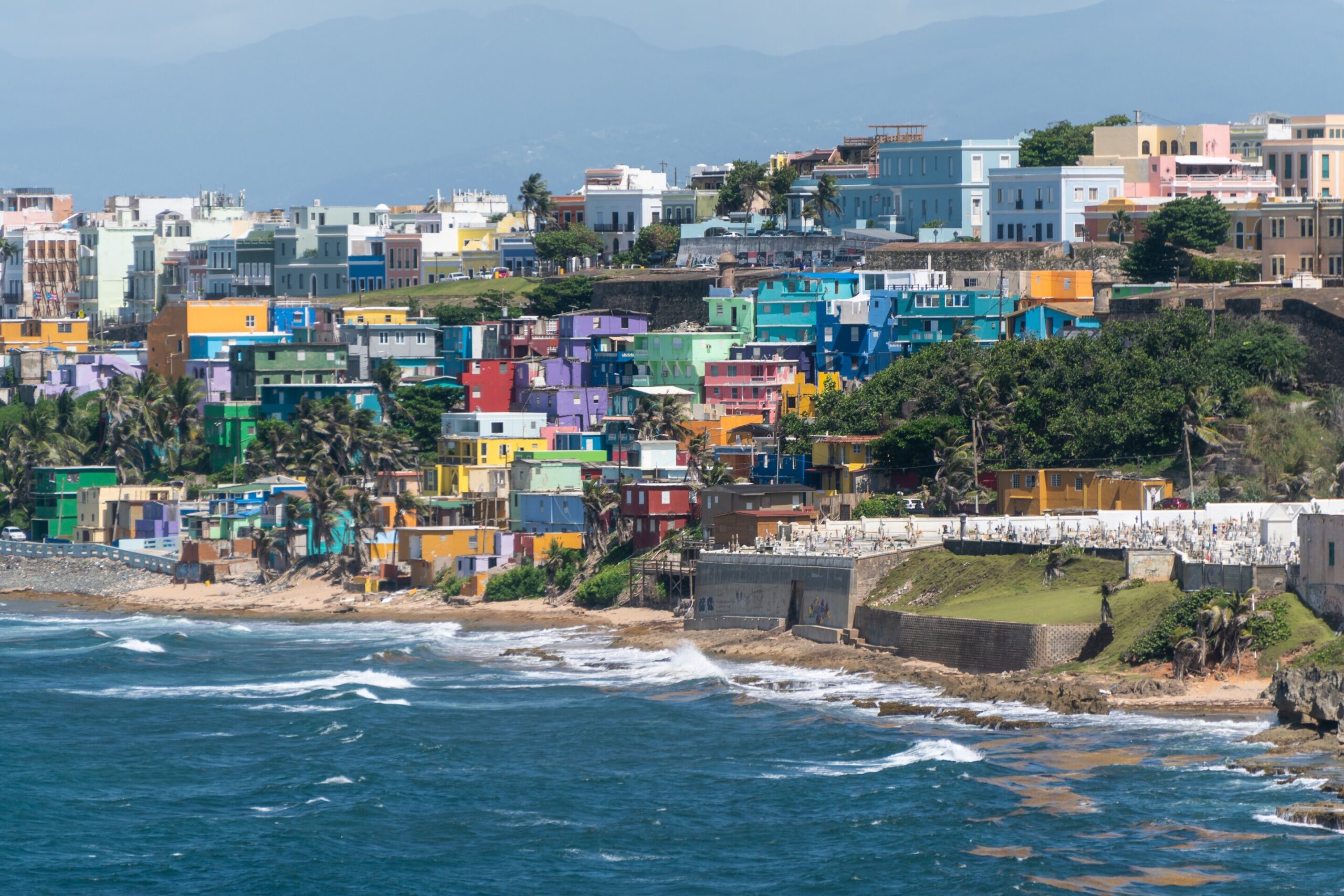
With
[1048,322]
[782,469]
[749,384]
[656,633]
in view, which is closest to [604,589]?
[656,633]

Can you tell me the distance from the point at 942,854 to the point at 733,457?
47706mm

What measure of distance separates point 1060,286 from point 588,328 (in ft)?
80.9

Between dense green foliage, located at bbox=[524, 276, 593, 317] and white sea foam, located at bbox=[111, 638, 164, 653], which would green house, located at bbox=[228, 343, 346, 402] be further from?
white sea foam, located at bbox=[111, 638, 164, 653]

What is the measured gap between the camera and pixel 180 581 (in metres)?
101

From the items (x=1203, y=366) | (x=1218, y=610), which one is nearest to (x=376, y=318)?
(x=1203, y=366)

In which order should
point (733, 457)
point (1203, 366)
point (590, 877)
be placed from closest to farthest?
1. point (590, 877)
2. point (1203, 366)
3. point (733, 457)

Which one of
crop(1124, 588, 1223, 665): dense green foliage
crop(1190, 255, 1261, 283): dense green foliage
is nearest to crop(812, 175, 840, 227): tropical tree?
crop(1190, 255, 1261, 283): dense green foliage

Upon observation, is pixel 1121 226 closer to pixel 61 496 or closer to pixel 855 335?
pixel 855 335

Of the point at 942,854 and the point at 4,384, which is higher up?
the point at 4,384

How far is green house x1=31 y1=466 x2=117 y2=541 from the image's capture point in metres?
110

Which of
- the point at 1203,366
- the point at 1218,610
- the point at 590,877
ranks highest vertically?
the point at 1203,366

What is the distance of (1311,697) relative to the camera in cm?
5447

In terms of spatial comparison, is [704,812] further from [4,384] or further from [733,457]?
[4,384]

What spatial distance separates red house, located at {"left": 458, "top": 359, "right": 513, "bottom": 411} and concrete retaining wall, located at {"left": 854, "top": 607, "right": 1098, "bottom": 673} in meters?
45.4
